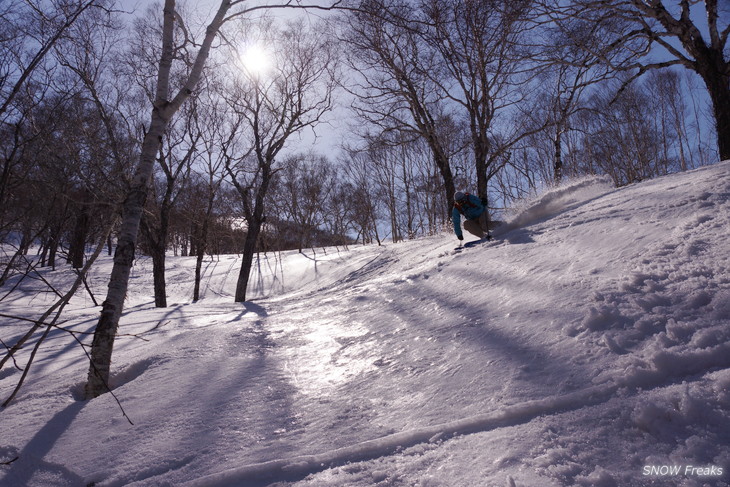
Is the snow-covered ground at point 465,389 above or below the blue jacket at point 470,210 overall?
below

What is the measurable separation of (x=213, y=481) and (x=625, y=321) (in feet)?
7.39

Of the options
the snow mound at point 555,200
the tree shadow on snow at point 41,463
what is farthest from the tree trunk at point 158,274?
the snow mound at point 555,200

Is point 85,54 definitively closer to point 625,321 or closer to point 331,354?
point 331,354

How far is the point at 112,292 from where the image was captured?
327 cm

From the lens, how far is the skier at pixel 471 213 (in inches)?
286

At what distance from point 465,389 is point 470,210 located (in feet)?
18.9

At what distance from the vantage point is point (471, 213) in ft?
24.2

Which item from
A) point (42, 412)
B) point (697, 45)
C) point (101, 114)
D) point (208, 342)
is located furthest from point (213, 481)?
point (101, 114)

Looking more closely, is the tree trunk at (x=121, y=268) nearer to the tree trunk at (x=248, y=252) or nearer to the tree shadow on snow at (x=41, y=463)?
the tree shadow on snow at (x=41, y=463)

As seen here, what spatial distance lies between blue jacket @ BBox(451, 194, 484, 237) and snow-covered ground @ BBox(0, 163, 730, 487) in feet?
10.5

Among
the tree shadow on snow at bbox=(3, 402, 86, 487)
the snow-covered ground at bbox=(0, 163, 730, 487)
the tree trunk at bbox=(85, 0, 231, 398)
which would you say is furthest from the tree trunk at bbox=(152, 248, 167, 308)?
the tree shadow on snow at bbox=(3, 402, 86, 487)

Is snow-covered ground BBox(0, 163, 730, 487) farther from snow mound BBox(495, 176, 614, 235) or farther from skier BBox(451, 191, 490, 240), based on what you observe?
skier BBox(451, 191, 490, 240)

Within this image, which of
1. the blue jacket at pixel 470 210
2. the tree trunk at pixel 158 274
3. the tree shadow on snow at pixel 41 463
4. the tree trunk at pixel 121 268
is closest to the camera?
the tree shadow on snow at pixel 41 463

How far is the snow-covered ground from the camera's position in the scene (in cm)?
142
